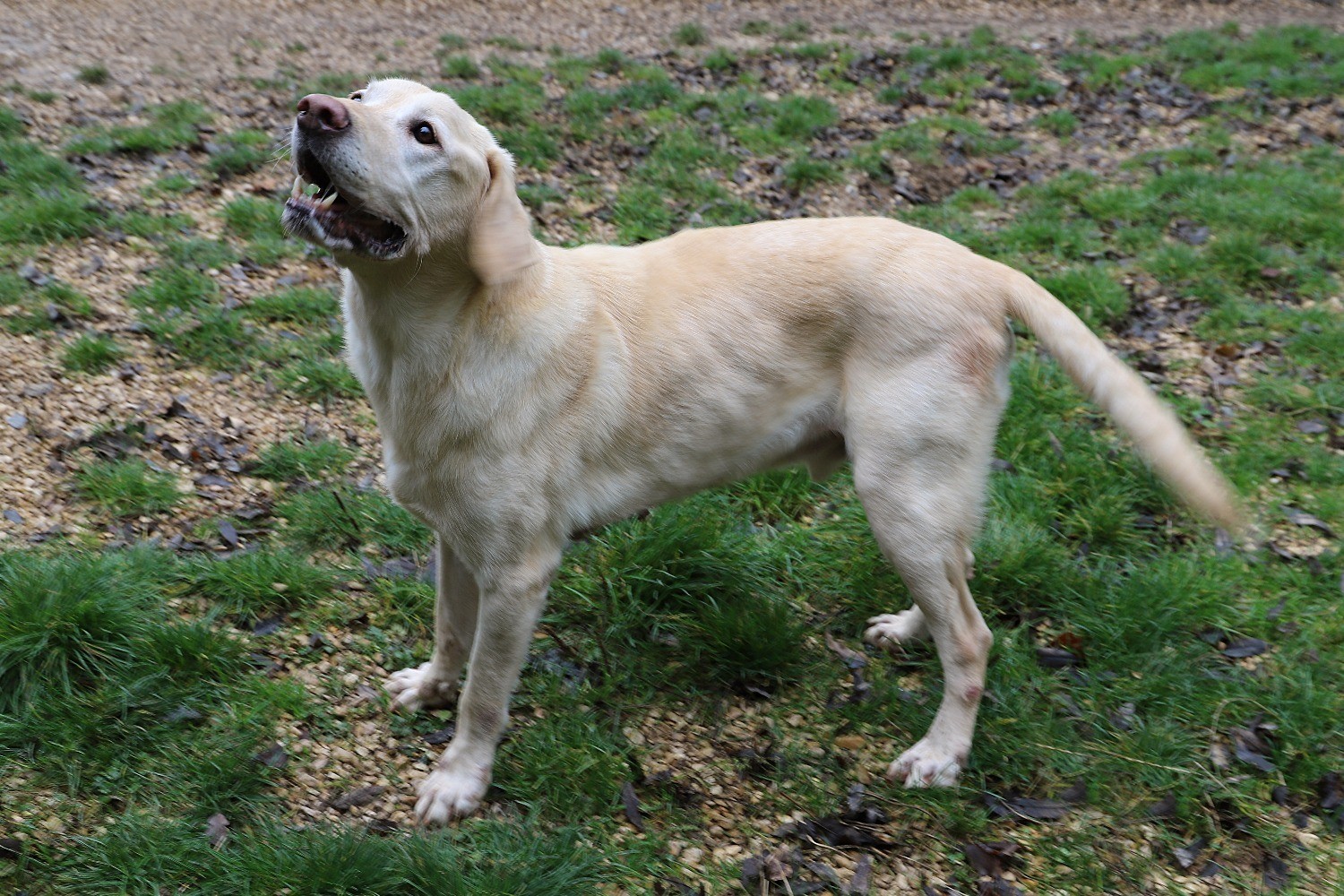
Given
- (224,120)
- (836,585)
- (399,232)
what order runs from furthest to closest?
(224,120) → (836,585) → (399,232)

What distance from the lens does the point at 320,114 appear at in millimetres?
2404

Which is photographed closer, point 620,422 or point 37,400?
point 620,422

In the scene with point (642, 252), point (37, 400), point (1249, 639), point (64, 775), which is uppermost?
point (642, 252)

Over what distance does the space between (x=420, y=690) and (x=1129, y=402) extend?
2.31 metres

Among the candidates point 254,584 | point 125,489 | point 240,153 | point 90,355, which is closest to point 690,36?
point 240,153

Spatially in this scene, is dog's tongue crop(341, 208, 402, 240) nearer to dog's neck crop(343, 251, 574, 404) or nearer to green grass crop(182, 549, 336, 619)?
dog's neck crop(343, 251, 574, 404)

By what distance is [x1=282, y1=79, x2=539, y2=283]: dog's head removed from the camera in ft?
8.07

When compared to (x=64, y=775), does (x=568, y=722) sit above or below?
below

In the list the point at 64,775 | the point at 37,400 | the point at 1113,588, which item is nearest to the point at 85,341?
the point at 37,400

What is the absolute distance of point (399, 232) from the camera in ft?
8.48

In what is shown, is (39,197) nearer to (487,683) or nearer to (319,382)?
(319,382)

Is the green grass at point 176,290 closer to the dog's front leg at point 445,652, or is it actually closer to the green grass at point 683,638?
the green grass at point 683,638

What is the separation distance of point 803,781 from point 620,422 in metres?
1.22

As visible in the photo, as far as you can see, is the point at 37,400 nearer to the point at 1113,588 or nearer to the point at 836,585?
the point at 836,585
